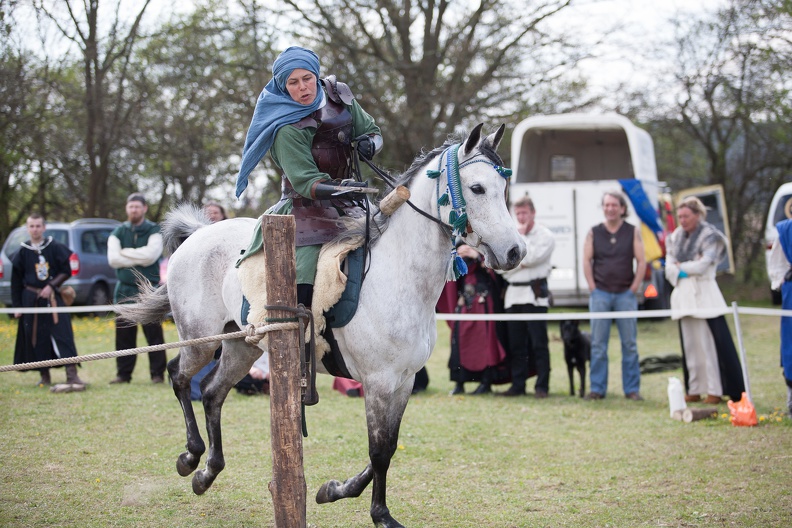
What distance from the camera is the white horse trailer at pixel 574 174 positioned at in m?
13.9

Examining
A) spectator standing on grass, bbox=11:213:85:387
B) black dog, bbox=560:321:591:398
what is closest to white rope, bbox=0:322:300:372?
spectator standing on grass, bbox=11:213:85:387

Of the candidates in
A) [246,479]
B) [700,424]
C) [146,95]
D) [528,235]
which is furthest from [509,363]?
[146,95]

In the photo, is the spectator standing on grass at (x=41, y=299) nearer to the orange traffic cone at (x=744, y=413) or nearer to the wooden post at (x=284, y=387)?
the wooden post at (x=284, y=387)

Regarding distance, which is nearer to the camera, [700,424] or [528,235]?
[700,424]

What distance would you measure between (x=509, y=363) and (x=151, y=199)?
16.9 m

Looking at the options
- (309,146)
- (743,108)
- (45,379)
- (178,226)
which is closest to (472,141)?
(309,146)

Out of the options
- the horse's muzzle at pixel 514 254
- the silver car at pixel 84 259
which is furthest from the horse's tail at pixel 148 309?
the silver car at pixel 84 259

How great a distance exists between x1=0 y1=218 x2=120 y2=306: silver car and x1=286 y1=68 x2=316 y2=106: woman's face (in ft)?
41.2

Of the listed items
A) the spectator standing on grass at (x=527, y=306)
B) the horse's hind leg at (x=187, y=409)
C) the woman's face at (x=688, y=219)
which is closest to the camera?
the horse's hind leg at (x=187, y=409)

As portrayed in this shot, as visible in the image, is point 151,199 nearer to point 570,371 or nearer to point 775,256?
point 570,371

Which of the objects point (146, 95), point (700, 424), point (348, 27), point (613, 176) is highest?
point (348, 27)

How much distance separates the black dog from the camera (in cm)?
887

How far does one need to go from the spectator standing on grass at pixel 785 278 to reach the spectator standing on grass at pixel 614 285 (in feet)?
4.48

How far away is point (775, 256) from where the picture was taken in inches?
301
